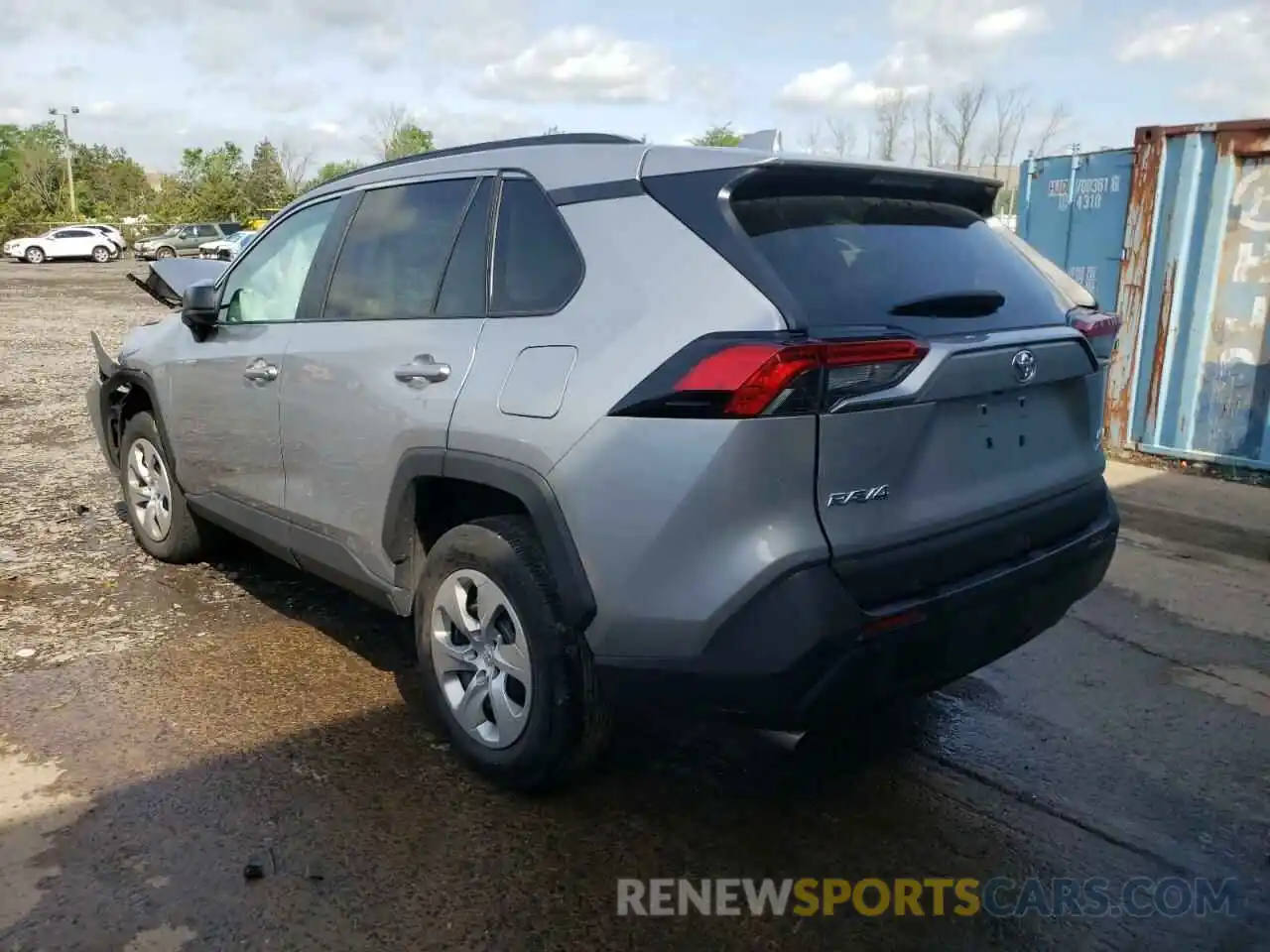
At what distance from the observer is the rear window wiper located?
2562mm

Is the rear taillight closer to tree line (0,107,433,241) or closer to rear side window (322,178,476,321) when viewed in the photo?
rear side window (322,178,476,321)

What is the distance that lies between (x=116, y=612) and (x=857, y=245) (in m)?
3.62

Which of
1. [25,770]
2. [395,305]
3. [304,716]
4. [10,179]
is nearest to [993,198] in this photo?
[395,305]

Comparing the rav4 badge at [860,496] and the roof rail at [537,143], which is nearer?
the rav4 badge at [860,496]

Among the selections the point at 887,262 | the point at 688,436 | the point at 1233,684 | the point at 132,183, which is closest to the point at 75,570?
the point at 688,436

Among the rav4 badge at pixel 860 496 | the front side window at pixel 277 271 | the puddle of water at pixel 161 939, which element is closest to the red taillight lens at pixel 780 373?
the rav4 badge at pixel 860 496

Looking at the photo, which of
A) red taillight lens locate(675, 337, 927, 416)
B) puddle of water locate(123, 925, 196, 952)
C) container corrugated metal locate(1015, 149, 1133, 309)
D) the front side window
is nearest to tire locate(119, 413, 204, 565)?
the front side window

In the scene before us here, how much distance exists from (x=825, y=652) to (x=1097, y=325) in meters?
1.55

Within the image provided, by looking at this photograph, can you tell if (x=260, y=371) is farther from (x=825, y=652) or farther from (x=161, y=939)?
(x=825, y=652)

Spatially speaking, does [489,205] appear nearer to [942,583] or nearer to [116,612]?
[942,583]

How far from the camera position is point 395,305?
3365 mm

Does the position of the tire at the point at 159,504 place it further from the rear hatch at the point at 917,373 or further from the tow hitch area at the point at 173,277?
the rear hatch at the point at 917,373

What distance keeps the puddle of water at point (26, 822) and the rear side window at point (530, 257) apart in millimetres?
1914

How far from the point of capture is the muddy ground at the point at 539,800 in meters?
2.48
